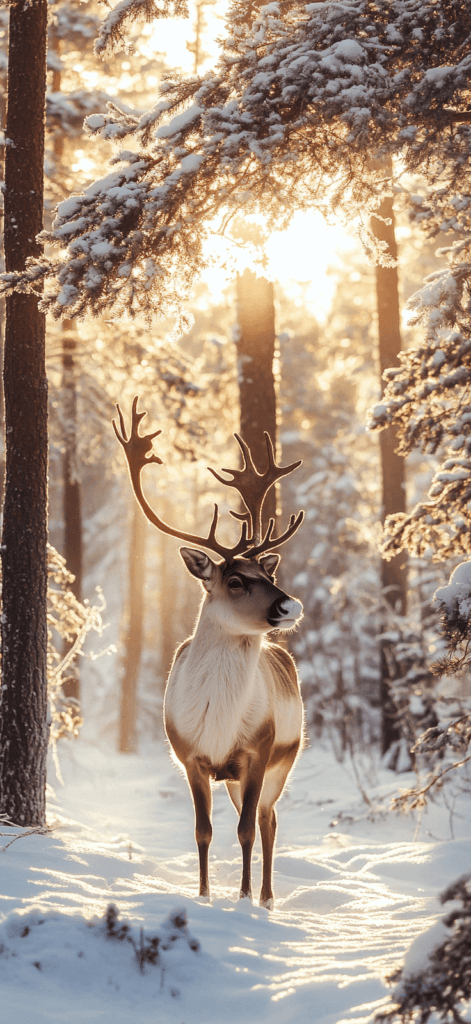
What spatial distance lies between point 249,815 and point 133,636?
17056 mm

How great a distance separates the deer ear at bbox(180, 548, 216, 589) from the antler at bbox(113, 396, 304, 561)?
2.9 inches

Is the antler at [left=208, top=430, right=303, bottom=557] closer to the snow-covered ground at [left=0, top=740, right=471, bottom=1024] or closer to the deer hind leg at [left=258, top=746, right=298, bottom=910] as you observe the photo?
the deer hind leg at [left=258, top=746, right=298, bottom=910]

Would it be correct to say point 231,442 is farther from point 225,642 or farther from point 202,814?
point 202,814

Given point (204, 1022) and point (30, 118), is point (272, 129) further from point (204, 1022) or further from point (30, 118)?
point (204, 1022)

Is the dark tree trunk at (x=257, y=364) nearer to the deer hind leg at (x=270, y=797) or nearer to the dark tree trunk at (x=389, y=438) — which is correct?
the dark tree trunk at (x=389, y=438)

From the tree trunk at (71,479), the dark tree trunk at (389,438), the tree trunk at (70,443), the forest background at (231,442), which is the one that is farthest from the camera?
the tree trunk at (71,479)

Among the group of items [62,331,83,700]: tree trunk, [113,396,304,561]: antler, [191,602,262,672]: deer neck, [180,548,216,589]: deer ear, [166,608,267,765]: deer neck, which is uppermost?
[62,331,83,700]: tree trunk

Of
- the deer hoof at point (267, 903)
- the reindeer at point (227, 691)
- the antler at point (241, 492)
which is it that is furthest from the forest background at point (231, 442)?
the deer hoof at point (267, 903)


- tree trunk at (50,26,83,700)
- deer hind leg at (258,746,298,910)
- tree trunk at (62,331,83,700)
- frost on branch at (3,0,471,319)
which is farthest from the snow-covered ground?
tree trunk at (62,331,83,700)

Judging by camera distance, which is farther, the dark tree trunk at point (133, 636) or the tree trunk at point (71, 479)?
the dark tree trunk at point (133, 636)

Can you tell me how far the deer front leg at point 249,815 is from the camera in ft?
18.9

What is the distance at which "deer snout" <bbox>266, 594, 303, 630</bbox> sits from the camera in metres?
5.39

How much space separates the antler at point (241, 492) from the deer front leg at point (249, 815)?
144cm

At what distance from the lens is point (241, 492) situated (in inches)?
274
